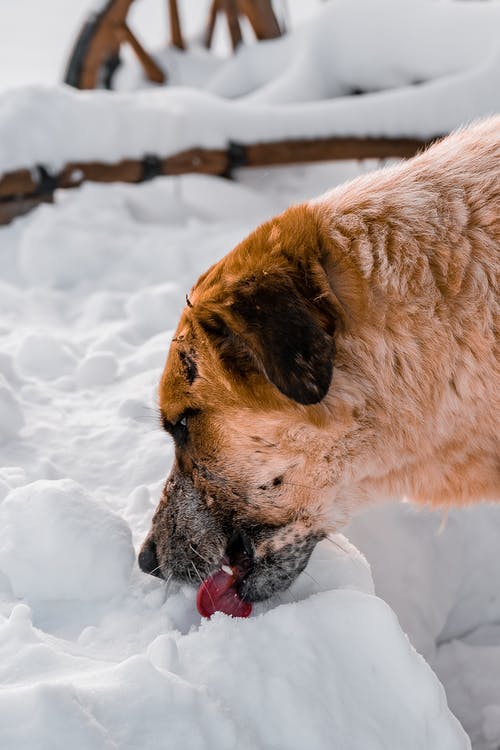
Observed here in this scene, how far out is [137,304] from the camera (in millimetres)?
4656

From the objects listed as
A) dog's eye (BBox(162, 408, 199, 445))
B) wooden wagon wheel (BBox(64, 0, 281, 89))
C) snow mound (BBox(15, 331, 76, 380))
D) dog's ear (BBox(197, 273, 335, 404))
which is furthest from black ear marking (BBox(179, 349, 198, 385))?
wooden wagon wheel (BBox(64, 0, 281, 89))

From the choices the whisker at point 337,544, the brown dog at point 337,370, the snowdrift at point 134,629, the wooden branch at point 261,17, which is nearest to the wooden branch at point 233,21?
the wooden branch at point 261,17

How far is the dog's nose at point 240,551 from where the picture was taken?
2.36 meters

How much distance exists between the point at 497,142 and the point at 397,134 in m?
4.23

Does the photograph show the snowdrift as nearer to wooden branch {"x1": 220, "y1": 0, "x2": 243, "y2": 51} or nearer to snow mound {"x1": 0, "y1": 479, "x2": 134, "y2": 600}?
snow mound {"x1": 0, "y1": 479, "x2": 134, "y2": 600}

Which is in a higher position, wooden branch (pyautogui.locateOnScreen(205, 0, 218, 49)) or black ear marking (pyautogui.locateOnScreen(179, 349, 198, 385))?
black ear marking (pyautogui.locateOnScreen(179, 349, 198, 385))

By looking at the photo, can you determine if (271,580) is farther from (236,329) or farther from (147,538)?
(236,329)

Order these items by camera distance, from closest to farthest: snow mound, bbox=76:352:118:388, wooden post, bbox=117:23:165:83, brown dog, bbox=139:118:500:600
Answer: brown dog, bbox=139:118:500:600 < snow mound, bbox=76:352:118:388 < wooden post, bbox=117:23:165:83

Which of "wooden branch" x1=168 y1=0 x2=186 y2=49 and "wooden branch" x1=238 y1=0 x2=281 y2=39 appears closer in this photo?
"wooden branch" x1=238 y1=0 x2=281 y2=39

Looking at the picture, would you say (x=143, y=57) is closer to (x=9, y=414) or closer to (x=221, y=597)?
(x=9, y=414)

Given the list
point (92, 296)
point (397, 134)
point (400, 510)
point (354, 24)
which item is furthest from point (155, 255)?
point (354, 24)

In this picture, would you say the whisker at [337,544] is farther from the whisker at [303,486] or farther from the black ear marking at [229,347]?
the black ear marking at [229,347]

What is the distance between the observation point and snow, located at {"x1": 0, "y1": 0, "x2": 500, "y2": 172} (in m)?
5.72

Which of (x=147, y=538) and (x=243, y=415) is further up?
(x=243, y=415)
